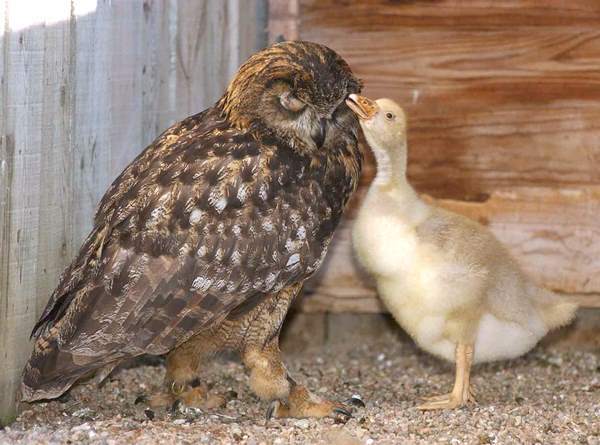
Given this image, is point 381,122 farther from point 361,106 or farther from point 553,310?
point 553,310

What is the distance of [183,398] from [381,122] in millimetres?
1503

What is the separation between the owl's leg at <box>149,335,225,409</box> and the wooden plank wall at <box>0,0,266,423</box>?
0.66 metres

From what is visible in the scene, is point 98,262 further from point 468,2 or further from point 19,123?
point 468,2

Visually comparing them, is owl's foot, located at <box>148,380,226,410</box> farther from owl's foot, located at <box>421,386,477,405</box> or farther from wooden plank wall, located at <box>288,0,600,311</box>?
wooden plank wall, located at <box>288,0,600,311</box>

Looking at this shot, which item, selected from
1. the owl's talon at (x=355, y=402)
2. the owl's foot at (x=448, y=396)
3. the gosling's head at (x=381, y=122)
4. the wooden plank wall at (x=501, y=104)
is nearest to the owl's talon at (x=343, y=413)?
the owl's talon at (x=355, y=402)

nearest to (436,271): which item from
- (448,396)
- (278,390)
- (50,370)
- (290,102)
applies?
(448,396)

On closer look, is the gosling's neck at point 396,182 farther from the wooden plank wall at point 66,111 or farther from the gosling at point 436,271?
the wooden plank wall at point 66,111

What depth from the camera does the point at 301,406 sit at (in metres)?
5.11

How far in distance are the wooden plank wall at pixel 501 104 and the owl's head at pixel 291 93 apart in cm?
112

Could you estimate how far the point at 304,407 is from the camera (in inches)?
201

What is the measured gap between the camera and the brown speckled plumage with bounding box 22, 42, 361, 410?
4578 millimetres

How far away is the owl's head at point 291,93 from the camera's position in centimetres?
484

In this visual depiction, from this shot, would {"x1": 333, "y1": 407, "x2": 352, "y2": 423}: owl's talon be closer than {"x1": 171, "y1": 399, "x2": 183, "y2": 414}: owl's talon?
Yes

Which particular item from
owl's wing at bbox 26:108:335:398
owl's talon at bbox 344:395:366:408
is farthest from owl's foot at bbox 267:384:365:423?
owl's wing at bbox 26:108:335:398
